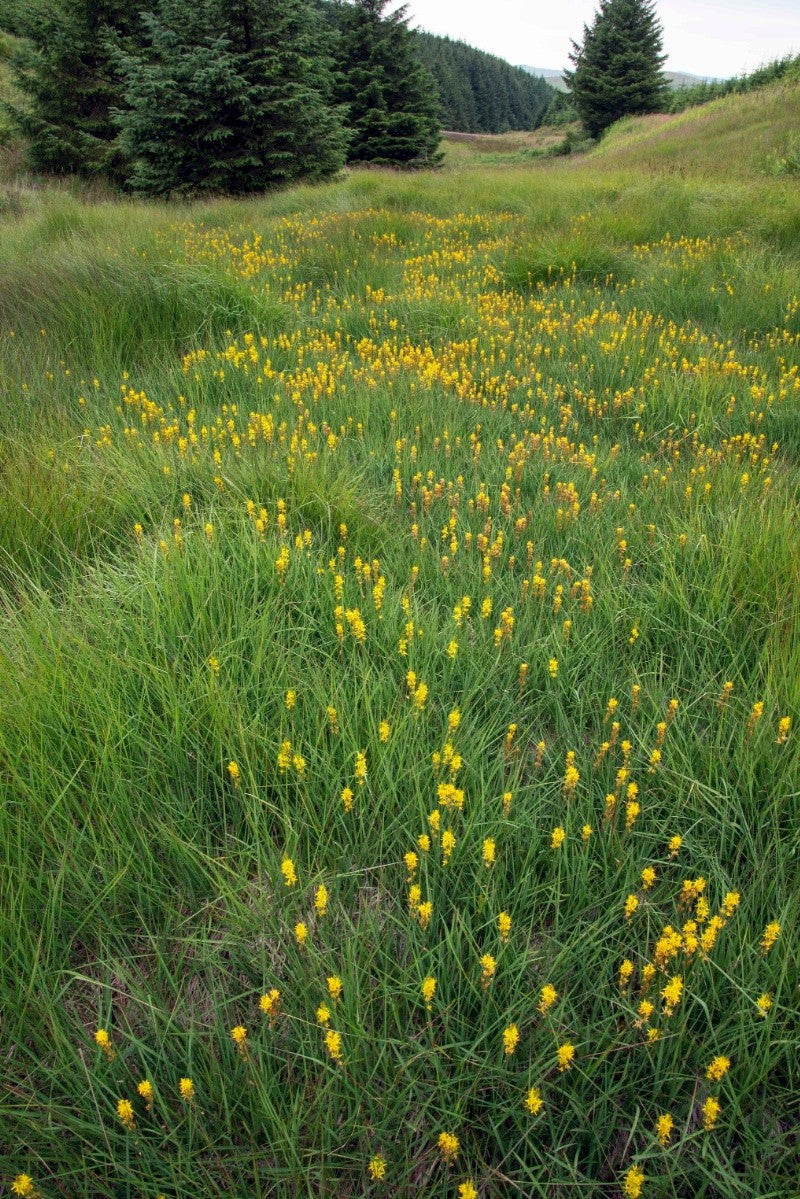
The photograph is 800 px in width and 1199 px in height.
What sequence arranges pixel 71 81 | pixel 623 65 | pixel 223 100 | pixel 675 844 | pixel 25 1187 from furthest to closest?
pixel 623 65 → pixel 71 81 → pixel 223 100 → pixel 675 844 → pixel 25 1187

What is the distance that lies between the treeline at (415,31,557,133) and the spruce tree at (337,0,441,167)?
5220 cm

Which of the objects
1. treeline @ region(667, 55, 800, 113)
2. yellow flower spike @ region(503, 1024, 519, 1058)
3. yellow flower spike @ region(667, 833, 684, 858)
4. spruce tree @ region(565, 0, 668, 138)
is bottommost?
yellow flower spike @ region(503, 1024, 519, 1058)

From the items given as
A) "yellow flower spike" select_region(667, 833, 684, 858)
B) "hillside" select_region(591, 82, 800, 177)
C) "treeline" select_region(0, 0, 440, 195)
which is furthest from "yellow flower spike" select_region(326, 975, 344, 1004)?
"hillside" select_region(591, 82, 800, 177)

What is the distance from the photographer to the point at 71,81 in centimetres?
1447

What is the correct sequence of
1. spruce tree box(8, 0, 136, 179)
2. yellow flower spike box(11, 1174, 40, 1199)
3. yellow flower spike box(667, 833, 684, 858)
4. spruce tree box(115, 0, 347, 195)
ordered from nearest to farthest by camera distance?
yellow flower spike box(11, 1174, 40, 1199) → yellow flower spike box(667, 833, 684, 858) → spruce tree box(115, 0, 347, 195) → spruce tree box(8, 0, 136, 179)

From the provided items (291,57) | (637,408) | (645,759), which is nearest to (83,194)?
(291,57)

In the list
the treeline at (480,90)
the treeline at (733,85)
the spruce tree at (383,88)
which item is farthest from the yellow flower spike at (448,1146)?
the treeline at (480,90)

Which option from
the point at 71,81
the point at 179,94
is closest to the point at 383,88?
the point at 71,81

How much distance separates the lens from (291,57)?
1238cm

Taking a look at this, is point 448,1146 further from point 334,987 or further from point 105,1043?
point 105,1043

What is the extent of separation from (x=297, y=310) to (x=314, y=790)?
530 cm

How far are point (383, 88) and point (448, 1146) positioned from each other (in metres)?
27.6

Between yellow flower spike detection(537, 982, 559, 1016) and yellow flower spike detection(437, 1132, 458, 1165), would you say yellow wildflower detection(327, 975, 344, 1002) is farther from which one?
yellow flower spike detection(537, 982, 559, 1016)

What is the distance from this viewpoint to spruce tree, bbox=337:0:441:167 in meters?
22.0
